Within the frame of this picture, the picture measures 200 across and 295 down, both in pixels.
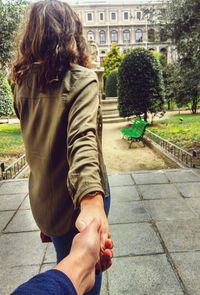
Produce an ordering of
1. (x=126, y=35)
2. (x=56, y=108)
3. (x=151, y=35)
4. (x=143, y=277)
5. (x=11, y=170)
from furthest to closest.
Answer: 1. (x=126, y=35)
2. (x=151, y=35)
3. (x=11, y=170)
4. (x=143, y=277)
5. (x=56, y=108)

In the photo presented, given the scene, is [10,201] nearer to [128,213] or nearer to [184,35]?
[128,213]

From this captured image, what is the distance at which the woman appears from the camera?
1.14 meters

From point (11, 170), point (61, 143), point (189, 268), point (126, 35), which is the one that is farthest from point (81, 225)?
point (126, 35)

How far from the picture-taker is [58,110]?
1218 mm

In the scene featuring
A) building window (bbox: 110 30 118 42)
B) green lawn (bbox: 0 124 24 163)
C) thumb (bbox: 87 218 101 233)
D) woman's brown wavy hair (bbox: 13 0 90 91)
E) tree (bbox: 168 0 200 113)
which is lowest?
green lawn (bbox: 0 124 24 163)

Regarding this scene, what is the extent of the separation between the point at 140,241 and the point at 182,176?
265 centimetres

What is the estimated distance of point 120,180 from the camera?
5770 mm

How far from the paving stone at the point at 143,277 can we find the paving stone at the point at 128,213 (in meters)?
0.93

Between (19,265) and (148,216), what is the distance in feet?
5.45

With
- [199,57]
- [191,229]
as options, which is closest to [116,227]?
[191,229]

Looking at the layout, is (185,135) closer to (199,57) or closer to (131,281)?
(199,57)

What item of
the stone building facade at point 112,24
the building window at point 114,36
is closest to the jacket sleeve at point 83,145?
the stone building facade at point 112,24

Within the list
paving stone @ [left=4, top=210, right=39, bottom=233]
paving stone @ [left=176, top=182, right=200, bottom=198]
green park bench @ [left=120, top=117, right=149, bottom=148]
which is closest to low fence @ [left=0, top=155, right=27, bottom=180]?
paving stone @ [left=4, top=210, right=39, bottom=233]

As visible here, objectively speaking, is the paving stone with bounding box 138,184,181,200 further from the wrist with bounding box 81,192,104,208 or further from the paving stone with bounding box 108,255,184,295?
the wrist with bounding box 81,192,104,208
